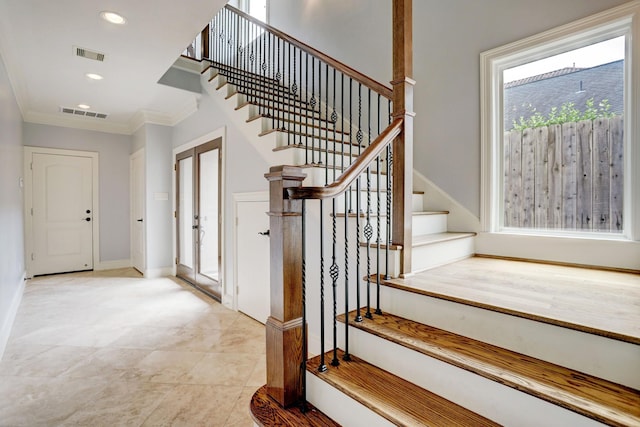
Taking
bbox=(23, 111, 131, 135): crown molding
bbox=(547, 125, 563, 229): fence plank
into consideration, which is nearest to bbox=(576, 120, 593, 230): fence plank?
bbox=(547, 125, 563, 229): fence plank

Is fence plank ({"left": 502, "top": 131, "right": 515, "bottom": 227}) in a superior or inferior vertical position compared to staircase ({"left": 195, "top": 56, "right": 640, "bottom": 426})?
superior

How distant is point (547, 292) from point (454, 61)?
2.21 metres

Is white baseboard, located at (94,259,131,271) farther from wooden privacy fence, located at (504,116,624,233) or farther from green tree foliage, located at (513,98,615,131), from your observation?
green tree foliage, located at (513,98,615,131)

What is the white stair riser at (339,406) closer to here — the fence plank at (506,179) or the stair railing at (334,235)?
the stair railing at (334,235)

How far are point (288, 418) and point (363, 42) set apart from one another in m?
3.77

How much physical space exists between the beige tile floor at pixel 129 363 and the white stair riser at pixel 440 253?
1380 mm

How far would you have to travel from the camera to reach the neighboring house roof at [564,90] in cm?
228

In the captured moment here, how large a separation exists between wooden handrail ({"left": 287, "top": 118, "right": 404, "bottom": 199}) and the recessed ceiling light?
7.58 feet

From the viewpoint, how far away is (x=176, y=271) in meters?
5.29

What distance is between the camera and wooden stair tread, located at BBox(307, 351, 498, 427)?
119cm

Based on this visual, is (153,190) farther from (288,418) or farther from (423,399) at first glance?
(423,399)

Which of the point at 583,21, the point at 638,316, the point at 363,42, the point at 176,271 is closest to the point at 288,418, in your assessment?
the point at 638,316

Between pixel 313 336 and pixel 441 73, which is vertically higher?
pixel 441 73

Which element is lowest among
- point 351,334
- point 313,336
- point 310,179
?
point 313,336
